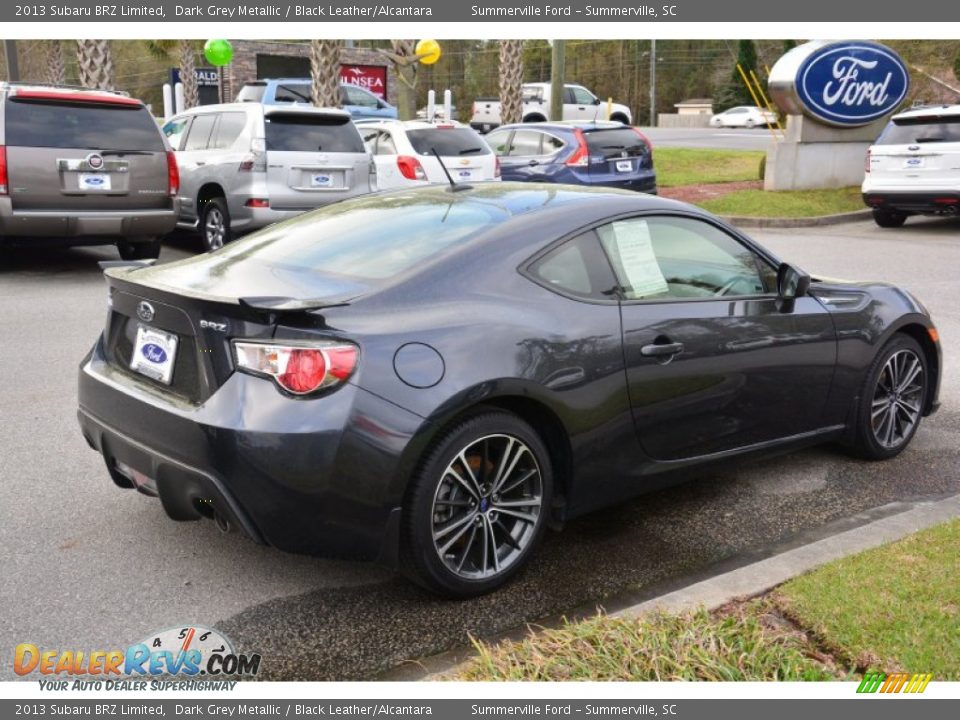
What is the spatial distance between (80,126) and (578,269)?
7.56m

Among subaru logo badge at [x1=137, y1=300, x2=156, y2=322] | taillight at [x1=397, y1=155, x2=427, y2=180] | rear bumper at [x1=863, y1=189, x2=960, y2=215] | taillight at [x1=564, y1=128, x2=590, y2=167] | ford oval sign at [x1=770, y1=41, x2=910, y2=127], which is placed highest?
ford oval sign at [x1=770, y1=41, x2=910, y2=127]

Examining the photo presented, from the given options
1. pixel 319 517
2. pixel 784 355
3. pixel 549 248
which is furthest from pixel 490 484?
pixel 784 355

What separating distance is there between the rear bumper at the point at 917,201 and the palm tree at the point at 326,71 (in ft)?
33.0

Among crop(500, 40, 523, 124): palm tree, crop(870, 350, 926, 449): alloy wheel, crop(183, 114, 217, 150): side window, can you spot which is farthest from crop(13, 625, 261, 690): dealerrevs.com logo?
crop(500, 40, 523, 124): palm tree

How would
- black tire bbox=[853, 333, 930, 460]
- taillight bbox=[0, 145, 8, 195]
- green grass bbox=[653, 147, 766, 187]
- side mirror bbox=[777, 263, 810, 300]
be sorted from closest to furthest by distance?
side mirror bbox=[777, 263, 810, 300], black tire bbox=[853, 333, 930, 460], taillight bbox=[0, 145, 8, 195], green grass bbox=[653, 147, 766, 187]

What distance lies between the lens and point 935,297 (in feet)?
34.9

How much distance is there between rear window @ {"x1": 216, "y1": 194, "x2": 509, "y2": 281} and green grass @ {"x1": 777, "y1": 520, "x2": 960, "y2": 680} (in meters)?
1.89

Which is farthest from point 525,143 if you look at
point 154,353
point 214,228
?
point 154,353

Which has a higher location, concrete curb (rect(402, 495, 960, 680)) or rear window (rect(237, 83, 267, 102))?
rear window (rect(237, 83, 267, 102))

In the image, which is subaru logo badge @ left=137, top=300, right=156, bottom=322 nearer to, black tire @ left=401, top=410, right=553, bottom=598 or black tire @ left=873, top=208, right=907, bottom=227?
black tire @ left=401, top=410, right=553, bottom=598

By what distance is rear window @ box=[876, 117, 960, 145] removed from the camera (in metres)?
15.3

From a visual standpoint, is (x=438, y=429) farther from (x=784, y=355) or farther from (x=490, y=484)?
(x=784, y=355)

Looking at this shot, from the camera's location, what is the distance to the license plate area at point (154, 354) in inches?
155

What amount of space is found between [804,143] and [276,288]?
55.2 ft
